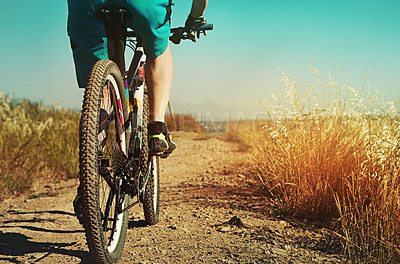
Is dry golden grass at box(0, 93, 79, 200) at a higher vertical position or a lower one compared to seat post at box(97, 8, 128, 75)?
lower

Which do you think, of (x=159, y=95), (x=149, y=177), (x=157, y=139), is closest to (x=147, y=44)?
(x=159, y=95)

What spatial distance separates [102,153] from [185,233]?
0.89 metres

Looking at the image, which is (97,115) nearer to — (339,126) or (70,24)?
(70,24)

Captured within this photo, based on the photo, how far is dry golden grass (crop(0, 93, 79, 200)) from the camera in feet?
11.7

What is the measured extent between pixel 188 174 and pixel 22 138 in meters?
2.02

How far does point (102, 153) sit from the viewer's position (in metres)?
1.56

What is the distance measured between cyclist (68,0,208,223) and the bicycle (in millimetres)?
47

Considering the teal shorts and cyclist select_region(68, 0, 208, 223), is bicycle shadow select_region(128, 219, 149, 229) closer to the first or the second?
cyclist select_region(68, 0, 208, 223)

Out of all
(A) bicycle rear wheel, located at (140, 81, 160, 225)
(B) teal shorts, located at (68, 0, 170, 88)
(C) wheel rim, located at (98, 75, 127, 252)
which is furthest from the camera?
(A) bicycle rear wheel, located at (140, 81, 160, 225)

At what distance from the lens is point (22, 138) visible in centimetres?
418

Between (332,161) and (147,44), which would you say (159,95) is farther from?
(332,161)

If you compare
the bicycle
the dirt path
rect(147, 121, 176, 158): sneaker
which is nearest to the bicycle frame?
the bicycle

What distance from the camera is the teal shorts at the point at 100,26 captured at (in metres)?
1.72

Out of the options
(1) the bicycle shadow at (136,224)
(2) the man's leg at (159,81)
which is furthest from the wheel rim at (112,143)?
(1) the bicycle shadow at (136,224)
